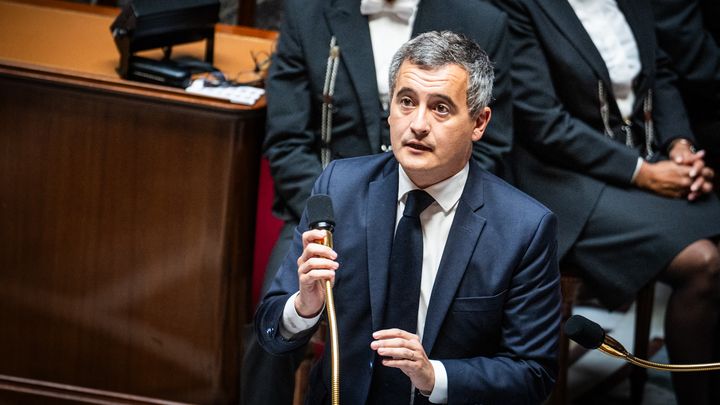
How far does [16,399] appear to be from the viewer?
138 inches

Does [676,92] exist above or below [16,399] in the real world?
above

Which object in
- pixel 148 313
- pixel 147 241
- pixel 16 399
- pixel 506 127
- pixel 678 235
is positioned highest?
pixel 506 127

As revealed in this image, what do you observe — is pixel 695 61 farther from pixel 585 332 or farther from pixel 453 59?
pixel 585 332

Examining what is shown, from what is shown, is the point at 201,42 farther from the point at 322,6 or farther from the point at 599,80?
the point at 599,80

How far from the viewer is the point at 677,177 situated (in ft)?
11.3

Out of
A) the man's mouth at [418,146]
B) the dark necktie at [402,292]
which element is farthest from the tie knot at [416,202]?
the man's mouth at [418,146]

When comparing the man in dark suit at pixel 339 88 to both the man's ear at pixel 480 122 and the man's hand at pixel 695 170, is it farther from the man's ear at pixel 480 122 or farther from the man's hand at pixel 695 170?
the man's ear at pixel 480 122

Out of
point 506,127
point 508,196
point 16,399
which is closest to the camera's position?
point 508,196

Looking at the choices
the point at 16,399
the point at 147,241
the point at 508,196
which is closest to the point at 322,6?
the point at 147,241

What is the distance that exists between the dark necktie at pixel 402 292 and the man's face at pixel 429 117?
4.9 inches

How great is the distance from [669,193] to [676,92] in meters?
0.39

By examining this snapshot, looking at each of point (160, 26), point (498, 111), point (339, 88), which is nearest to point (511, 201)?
point (498, 111)

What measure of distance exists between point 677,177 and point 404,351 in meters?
1.64

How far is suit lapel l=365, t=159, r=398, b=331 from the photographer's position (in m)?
2.40
